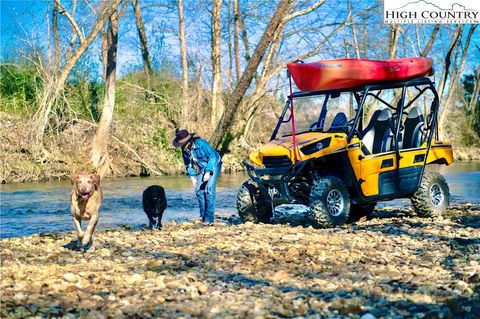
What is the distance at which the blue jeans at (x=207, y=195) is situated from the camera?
1279cm

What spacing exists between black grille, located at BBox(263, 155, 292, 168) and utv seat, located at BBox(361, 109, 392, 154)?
183 centimetres

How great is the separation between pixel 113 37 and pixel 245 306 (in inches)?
896

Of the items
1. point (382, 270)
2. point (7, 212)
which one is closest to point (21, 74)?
point (7, 212)

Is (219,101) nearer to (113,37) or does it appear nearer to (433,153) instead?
(113,37)

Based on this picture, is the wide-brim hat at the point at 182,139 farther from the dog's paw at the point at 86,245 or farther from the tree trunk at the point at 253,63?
the tree trunk at the point at 253,63

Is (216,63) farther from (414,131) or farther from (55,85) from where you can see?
(414,131)

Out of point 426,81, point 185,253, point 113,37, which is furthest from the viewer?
point 113,37

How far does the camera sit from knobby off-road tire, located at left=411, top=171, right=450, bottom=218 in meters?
13.1

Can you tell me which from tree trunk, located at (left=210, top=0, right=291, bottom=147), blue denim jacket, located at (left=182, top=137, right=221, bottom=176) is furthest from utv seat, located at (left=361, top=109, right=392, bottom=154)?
tree trunk, located at (left=210, top=0, right=291, bottom=147)

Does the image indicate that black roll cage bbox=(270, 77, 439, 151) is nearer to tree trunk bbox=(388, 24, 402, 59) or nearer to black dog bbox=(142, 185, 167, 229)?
black dog bbox=(142, 185, 167, 229)

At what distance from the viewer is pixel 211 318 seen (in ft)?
17.9

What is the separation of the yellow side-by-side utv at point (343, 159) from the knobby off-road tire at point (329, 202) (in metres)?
0.02

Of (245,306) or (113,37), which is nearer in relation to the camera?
(245,306)

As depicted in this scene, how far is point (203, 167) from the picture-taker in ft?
42.1
